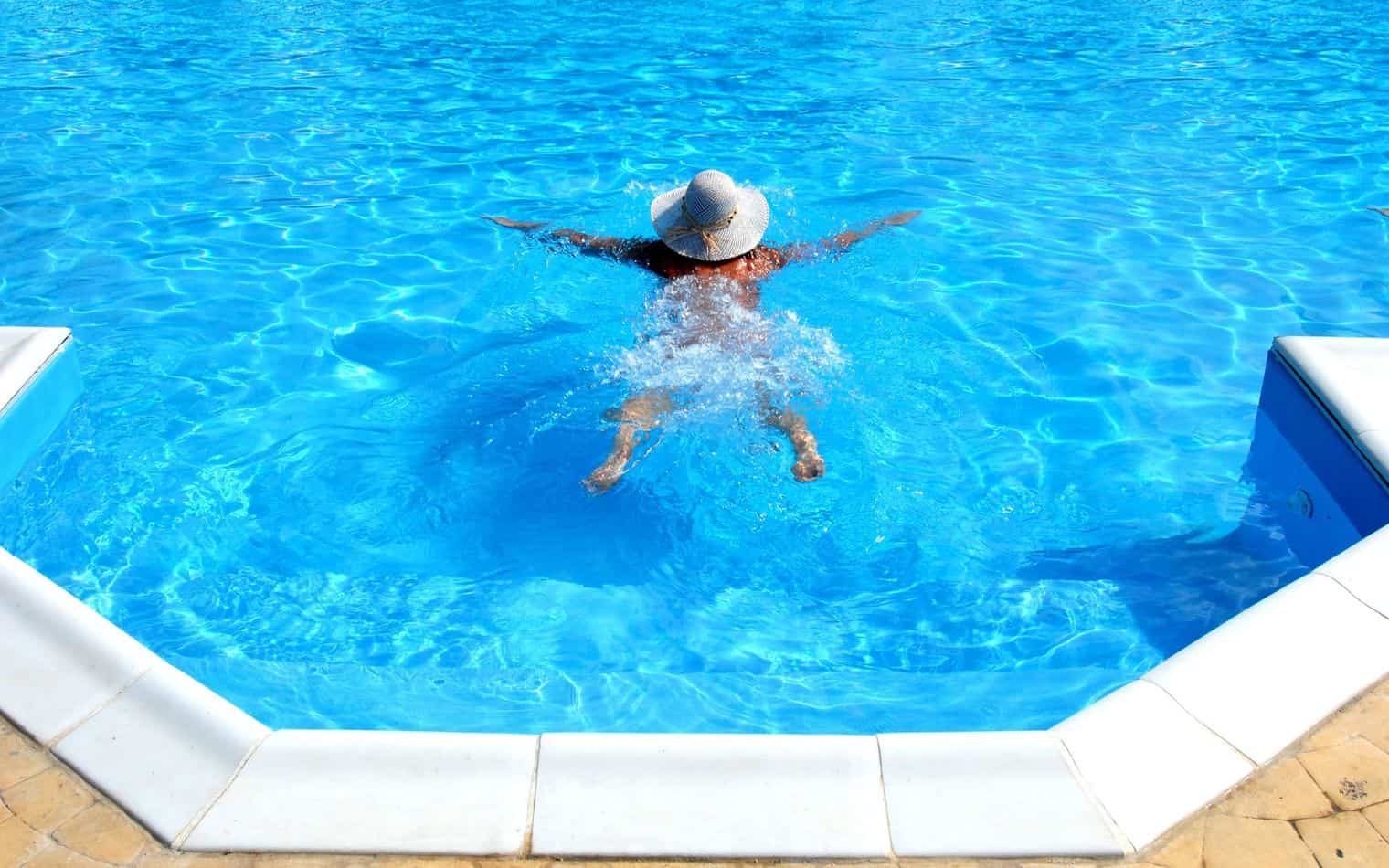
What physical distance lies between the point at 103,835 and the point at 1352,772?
2870 mm

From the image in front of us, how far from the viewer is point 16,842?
2.54 meters

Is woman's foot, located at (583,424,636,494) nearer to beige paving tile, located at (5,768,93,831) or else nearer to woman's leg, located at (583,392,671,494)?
woman's leg, located at (583,392,671,494)

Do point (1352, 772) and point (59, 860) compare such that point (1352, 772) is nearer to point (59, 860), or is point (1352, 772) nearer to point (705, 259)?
point (59, 860)

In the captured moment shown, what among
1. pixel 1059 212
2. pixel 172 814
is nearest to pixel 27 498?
pixel 172 814

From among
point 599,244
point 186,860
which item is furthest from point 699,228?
point 186,860

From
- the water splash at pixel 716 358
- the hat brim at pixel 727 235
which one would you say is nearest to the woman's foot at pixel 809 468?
the water splash at pixel 716 358

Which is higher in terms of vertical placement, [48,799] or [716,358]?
[48,799]

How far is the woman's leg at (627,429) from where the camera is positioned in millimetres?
4242

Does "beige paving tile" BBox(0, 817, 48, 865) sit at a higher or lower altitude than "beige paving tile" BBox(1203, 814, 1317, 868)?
higher

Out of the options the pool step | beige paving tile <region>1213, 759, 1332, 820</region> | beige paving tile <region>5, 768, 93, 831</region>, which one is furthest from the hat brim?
beige paving tile <region>5, 768, 93, 831</region>

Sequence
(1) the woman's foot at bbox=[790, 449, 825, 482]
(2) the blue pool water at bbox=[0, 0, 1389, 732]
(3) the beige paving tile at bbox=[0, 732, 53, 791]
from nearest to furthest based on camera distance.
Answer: (3) the beige paving tile at bbox=[0, 732, 53, 791] → (2) the blue pool water at bbox=[0, 0, 1389, 732] → (1) the woman's foot at bbox=[790, 449, 825, 482]

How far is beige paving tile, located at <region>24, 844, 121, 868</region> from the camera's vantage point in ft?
8.16

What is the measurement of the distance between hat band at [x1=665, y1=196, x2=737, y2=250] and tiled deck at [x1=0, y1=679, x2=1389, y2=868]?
2797mm

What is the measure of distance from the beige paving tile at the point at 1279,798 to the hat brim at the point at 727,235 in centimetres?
290
